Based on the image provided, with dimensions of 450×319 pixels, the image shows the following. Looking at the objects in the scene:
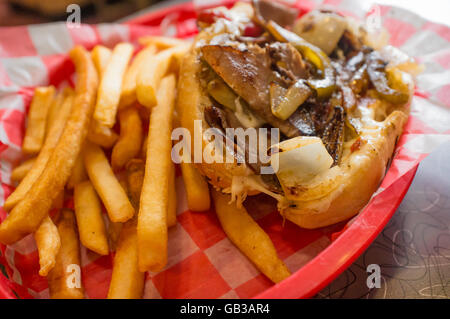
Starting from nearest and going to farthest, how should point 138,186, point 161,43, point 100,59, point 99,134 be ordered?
point 138,186
point 99,134
point 100,59
point 161,43

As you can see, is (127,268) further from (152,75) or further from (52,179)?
(152,75)

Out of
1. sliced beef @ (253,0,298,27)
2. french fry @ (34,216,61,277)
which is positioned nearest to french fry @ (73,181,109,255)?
french fry @ (34,216,61,277)

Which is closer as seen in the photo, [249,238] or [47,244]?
[47,244]

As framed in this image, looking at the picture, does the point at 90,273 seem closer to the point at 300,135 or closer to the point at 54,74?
the point at 300,135

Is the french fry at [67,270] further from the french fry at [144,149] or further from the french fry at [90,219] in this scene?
the french fry at [144,149]

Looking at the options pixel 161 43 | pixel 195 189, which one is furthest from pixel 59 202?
pixel 161 43

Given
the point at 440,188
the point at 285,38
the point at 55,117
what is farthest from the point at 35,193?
the point at 440,188
